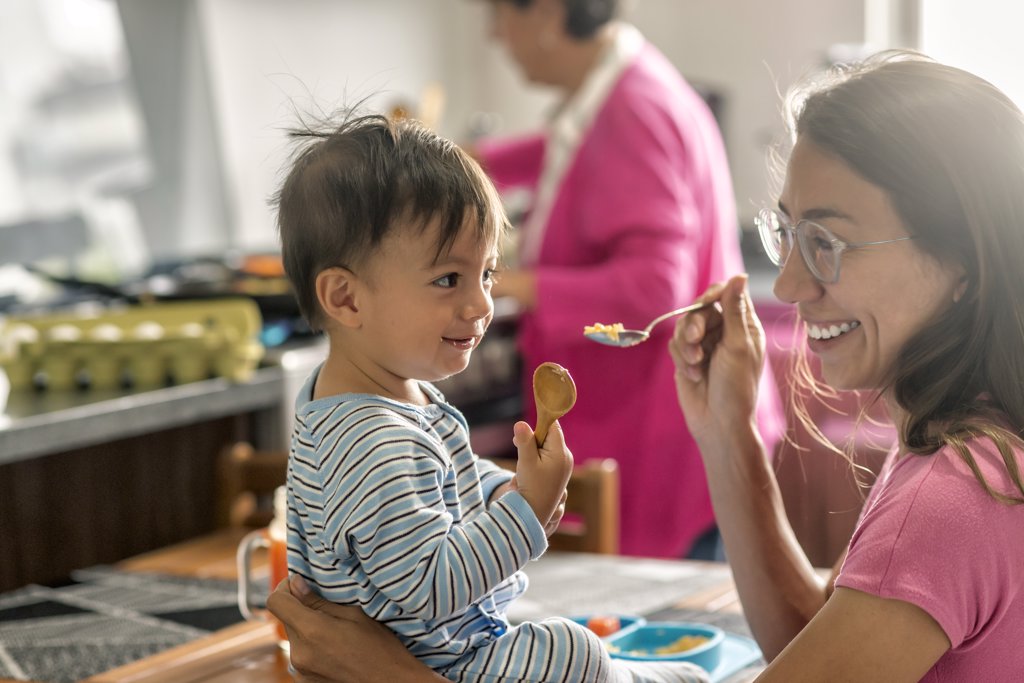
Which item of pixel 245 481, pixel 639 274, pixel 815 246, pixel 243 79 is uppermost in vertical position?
pixel 815 246

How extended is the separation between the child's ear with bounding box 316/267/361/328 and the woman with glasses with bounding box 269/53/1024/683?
0.23 m

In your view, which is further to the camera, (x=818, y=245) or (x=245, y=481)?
(x=245, y=481)

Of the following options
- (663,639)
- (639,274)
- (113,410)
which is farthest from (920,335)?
(113,410)

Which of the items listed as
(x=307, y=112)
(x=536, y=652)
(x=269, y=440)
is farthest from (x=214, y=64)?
(x=536, y=652)

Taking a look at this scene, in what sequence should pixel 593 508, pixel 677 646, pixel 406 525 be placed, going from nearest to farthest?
pixel 406 525 < pixel 677 646 < pixel 593 508

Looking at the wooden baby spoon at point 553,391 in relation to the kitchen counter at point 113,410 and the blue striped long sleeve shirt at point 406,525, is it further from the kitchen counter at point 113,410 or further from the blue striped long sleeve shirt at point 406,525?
the kitchen counter at point 113,410

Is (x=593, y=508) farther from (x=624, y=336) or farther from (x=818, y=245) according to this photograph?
(x=818, y=245)

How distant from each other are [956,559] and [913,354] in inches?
7.4

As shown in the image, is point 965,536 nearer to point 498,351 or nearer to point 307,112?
point 307,112

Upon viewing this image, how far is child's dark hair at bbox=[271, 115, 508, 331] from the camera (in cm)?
95

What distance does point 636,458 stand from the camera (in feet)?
8.15

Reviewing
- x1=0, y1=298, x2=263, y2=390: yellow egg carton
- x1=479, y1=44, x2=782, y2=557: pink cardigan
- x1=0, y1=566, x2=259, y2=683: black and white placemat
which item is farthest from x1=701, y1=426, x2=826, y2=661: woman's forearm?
x1=0, y1=298, x2=263, y2=390: yellow egg carton

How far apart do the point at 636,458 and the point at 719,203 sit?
52 centimetres

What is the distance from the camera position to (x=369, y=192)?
948mm
